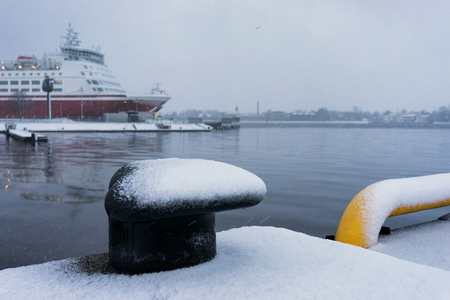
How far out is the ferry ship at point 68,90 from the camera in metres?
59.7

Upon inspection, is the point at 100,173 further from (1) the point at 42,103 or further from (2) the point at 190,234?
(1) the point at 42,103

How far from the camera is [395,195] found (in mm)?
3977

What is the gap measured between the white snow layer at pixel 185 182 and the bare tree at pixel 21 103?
65449 mm

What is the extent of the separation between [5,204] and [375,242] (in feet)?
20.9

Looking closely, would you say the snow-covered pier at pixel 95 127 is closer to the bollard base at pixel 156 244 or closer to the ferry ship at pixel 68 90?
the ferry ship at pixel 68 90

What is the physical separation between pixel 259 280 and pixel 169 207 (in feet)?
2.13

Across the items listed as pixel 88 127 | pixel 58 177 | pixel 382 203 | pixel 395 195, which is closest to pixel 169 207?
pixel 382 203

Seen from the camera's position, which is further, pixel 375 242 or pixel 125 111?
pixel 125 111

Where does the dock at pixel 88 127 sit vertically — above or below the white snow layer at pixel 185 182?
below

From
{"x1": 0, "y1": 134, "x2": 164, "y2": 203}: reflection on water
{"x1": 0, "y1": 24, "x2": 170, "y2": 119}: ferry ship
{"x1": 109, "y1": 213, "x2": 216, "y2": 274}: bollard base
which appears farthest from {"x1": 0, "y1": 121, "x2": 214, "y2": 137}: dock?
{"x1": 109, "y1": 213, "x2": 216, "y2": 274}: bollard base

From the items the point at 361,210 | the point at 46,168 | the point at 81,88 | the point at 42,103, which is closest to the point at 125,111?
the point at 81,88

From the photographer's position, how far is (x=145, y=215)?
83.7 inches

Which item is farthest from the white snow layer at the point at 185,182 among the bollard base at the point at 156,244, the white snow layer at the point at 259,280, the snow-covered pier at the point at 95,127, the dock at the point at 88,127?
the snow-covered pier at the point at 95,127

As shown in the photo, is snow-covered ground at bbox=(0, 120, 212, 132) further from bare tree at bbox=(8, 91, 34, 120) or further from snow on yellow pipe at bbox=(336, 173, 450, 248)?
snow on yellow pipe at bbox=(336, 173, 450, 248)
